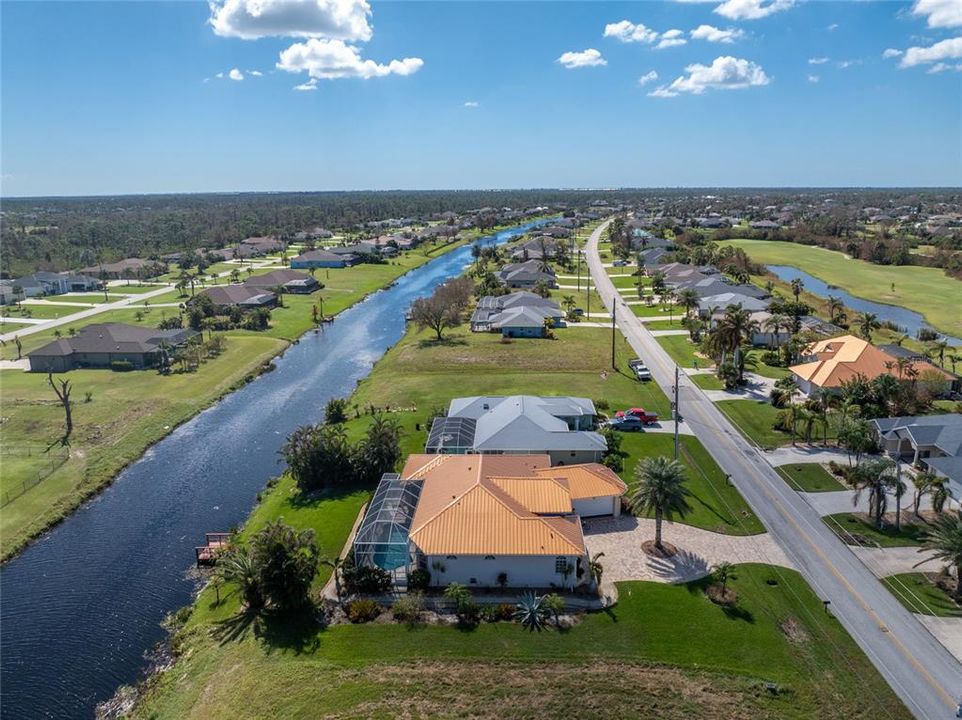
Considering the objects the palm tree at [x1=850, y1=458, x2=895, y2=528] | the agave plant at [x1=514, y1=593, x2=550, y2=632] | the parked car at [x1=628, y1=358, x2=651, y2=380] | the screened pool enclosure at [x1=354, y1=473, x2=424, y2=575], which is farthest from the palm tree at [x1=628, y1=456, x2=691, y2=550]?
the parked car at [x1=628, y1=358, x2=651, y2=380]

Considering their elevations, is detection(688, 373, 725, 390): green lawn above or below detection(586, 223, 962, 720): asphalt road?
above

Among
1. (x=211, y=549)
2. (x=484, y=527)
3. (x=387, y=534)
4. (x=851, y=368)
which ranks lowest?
(x=211, y=549)

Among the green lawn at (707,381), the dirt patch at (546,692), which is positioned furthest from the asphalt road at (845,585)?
the green lawn at (707,381)

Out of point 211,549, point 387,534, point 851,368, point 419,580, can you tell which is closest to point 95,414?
point 211,549

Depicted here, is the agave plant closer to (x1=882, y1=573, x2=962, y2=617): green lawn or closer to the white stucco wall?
the white stucco wall

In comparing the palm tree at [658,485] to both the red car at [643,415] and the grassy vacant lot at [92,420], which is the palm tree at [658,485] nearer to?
the red car at [643,415]

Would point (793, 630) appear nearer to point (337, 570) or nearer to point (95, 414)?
point (337, 570)
